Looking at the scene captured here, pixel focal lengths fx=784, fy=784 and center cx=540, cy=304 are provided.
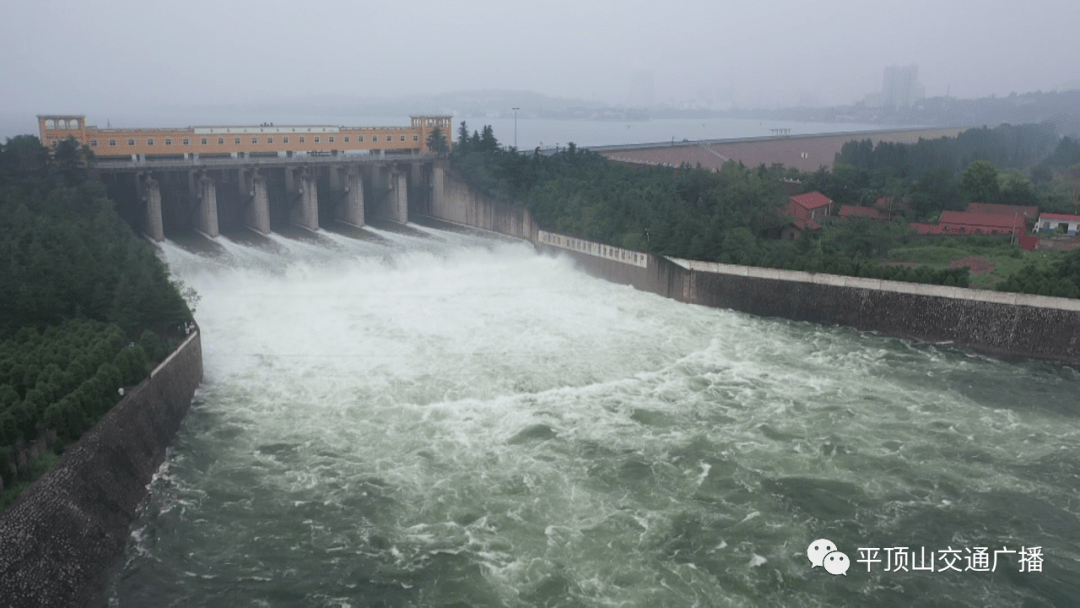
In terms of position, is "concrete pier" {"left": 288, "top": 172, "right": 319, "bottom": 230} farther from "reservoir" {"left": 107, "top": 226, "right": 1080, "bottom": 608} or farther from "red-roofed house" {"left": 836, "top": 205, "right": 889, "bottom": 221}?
"red-roofed house" {"left": 836, "top": 205, "right": 889, "bottom": 221}

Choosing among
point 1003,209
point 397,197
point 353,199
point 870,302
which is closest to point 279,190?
point 353,199

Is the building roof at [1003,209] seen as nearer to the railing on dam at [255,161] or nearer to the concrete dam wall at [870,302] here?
the concrete dam wall at [870,302]

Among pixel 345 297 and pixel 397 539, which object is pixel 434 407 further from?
pixel 345 297

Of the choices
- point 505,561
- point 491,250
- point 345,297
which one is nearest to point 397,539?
point 505,561

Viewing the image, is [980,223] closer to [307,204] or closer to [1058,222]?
[1058,222]

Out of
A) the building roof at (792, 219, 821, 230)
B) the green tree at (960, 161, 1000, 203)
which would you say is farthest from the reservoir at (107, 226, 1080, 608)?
the green tree at (960, 161, 1000, 203)
